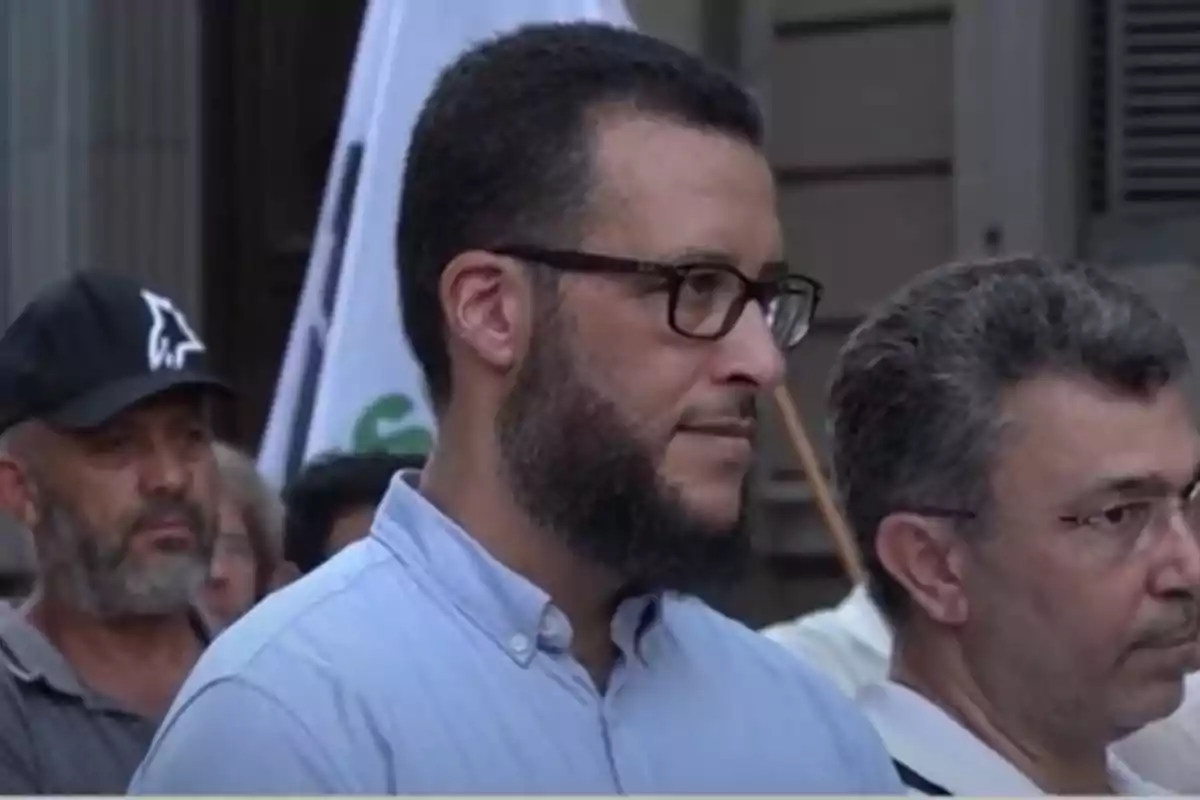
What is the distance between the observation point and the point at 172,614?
3.65 m

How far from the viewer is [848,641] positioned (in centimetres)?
332

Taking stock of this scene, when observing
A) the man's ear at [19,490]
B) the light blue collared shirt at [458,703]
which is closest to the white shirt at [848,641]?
the light blue collared shirt at [458,703]

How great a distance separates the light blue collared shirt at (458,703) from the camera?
2.12 m

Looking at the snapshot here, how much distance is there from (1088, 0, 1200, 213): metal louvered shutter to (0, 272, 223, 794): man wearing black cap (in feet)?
14.9

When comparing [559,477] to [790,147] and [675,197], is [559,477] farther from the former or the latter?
[790,147]

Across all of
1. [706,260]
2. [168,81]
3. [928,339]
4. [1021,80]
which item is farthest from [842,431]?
[168,81]

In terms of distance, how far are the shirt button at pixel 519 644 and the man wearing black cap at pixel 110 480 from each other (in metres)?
1.32

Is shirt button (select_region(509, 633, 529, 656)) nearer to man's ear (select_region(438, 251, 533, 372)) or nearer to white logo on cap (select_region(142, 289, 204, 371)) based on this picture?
man's ear (select_region(438, 251, 533, 372))

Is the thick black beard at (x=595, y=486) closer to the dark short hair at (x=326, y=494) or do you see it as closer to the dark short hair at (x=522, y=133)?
the dark short hair at (x=522, y=133)

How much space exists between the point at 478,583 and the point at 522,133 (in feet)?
1.29

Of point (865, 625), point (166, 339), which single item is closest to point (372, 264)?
point (166, 339)

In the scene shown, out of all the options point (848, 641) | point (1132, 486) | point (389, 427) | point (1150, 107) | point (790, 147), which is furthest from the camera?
point (790, 147)

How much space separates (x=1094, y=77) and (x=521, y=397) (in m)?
5.88

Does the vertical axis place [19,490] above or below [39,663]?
above
